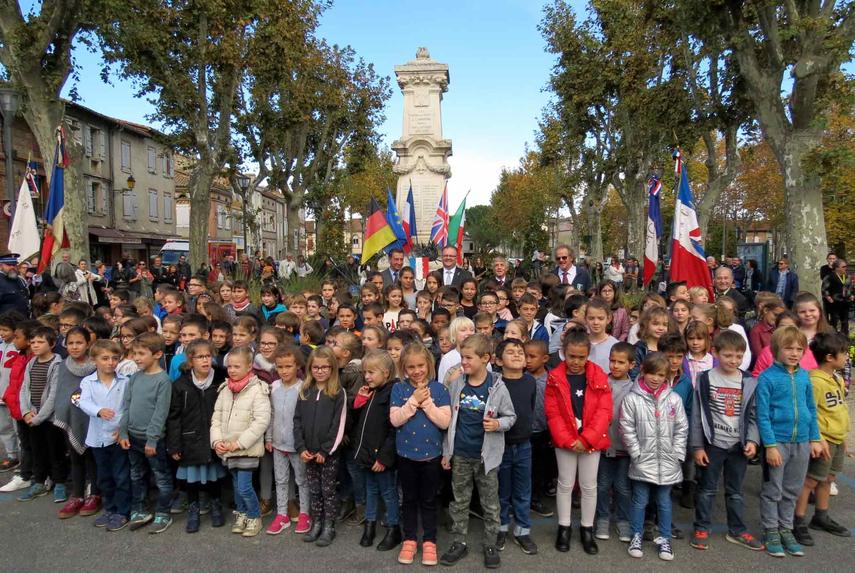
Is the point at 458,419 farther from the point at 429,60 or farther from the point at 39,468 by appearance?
the point at 429,60

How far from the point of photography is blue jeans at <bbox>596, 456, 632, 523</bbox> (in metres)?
4.09

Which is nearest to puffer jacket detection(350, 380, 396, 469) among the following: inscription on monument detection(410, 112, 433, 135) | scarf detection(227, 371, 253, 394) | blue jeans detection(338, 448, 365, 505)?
blue jeans detection(338, 448, 365, 505)

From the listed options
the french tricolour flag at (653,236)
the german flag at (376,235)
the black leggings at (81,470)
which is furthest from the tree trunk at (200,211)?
the black leggings at (81,470)

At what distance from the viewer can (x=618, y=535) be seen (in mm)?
4129

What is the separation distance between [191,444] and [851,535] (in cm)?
472

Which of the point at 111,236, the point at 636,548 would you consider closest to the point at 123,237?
the point at 111,236

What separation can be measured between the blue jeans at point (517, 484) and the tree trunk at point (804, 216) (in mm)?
8339

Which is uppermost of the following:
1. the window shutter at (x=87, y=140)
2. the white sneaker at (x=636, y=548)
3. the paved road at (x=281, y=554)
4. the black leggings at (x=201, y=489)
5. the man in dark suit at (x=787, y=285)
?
the window shutter at (x=87, y=140)

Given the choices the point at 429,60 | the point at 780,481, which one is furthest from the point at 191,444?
the point at 429,60

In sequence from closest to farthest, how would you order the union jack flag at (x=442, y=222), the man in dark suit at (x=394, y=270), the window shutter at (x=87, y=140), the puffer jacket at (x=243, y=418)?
1. the puffer jacket at (x=243, y=418)
2. the man in dark suit at (x=394, y=270)
3. the union jack flag at (x=442, y=222)
4. the window shutter at (x=87, y=140)

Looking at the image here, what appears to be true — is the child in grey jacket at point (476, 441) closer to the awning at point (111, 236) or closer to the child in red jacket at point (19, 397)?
the child in red jacket at point (19, 397)

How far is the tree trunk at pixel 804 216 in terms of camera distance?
9.80 metres

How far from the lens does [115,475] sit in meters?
4.37

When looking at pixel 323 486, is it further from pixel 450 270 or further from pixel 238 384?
pixel 450 270
